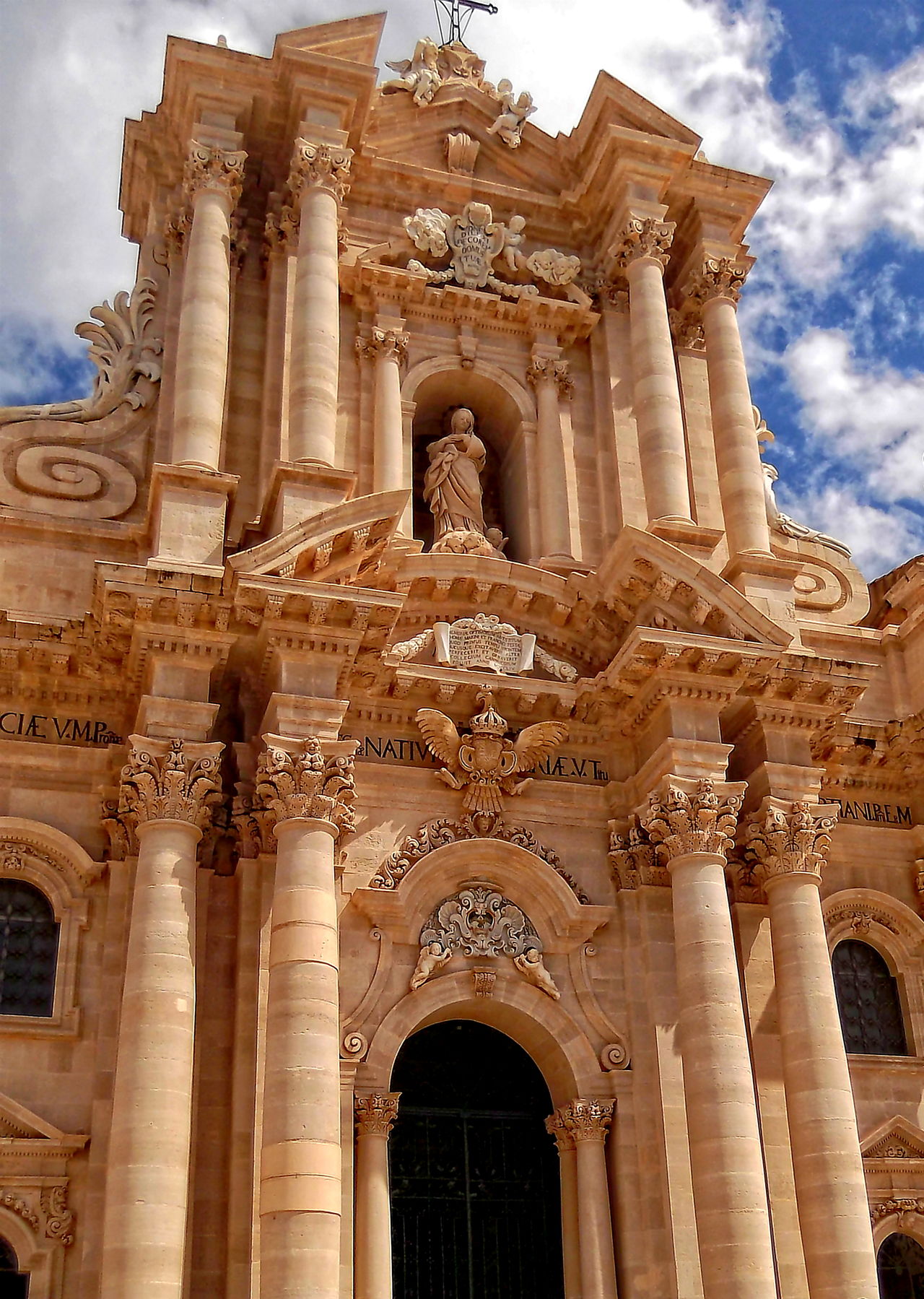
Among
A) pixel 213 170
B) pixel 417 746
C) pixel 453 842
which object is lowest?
pixel 453 842

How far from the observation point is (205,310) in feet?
57.8

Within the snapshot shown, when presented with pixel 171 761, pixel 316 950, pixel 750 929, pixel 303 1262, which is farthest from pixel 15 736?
pixel 750 929

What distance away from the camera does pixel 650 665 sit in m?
16.2

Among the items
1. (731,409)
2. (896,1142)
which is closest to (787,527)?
(731,409)

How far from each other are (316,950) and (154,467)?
597cm

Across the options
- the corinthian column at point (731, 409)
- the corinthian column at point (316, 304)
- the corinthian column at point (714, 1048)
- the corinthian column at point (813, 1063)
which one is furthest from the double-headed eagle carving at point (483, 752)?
the corinthian column at point (731, 409)

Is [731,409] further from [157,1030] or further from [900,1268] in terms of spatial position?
[157,1030]

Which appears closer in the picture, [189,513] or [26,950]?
[26,950]

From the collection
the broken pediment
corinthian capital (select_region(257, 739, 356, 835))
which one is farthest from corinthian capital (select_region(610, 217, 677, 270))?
corinthian capital (select_region(257, 739, 356, 835))

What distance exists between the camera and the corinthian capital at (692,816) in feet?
51.1

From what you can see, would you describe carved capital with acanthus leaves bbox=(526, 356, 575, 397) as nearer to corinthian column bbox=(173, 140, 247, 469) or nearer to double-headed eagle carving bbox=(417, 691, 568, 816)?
corinthian column bbox=(173, 140, 247, 469)

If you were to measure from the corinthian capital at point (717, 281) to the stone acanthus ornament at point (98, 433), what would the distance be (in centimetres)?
793

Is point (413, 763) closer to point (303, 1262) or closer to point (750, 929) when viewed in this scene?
point (750, 929)

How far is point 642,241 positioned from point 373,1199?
44.2 ft
